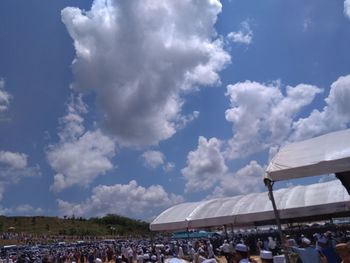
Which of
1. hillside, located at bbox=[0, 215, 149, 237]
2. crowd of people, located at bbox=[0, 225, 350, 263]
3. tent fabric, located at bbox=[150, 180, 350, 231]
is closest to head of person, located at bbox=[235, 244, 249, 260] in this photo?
crowd of people, located at bbox=[0, 225, 350, 263]

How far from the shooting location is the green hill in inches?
2912

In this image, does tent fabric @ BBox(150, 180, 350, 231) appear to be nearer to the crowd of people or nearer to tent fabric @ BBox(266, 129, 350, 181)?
the crowd of people

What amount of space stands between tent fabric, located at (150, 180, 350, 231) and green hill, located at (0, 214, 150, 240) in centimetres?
4535

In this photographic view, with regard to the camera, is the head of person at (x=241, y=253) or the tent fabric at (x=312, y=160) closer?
the head of person at (x=241, y=253)

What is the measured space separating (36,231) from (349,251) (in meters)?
73.2

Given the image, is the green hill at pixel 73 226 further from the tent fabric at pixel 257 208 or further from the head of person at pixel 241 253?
the head of person at pixel 241 253

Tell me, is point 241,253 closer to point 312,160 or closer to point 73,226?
point 312,160

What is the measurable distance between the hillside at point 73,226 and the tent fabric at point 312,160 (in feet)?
212

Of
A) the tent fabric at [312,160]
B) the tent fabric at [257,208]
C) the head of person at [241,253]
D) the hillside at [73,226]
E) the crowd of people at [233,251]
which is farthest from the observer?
the hillside at [73,226]

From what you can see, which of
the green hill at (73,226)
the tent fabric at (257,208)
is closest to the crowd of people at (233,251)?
the tent fabric at (257,208)

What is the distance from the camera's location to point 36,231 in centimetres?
7262

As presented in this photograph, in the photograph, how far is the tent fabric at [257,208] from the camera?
23.5 m

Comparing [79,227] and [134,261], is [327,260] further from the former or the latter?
[79,227]

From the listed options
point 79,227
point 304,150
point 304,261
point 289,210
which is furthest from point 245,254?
point 79,227
